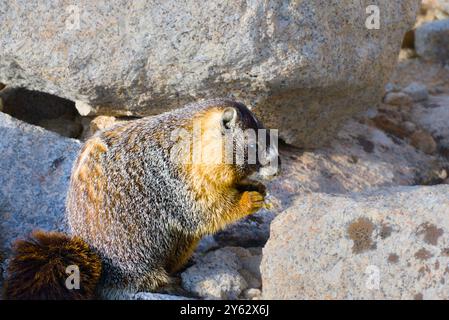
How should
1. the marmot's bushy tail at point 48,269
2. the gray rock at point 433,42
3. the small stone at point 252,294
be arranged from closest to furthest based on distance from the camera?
the marmot's bushy tail at point 48,269 → the small stone at point 252,294 → the gray rock at point 433,42

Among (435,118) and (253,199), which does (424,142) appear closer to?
(435,118)

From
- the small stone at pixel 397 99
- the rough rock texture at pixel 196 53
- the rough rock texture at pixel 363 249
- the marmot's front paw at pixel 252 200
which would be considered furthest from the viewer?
the small stone at pixel 397 99

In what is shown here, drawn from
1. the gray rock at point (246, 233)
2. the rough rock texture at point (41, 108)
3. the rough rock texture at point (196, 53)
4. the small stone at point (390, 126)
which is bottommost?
the gray rock at point (246, 233)

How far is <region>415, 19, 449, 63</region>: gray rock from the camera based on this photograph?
29.1 ft

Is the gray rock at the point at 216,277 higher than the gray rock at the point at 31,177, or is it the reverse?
the gray rock at the point at 31,177

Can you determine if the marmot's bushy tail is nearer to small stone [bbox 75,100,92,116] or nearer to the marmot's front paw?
the marmot's front paw

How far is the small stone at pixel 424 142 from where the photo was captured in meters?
7.01

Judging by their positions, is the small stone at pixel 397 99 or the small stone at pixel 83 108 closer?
the small stone at pixel 83 108

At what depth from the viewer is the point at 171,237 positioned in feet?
16.2

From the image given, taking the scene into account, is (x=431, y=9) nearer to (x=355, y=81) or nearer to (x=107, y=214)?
(x=355, y=81)

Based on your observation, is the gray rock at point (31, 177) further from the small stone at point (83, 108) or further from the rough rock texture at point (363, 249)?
the rough rock texture at point (363, 249)

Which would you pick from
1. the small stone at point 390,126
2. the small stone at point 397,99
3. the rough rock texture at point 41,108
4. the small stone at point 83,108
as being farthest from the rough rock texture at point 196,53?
the small stone at point 397,99

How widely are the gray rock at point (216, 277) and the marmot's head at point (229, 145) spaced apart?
63cm

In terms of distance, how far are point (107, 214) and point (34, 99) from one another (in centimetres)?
246
